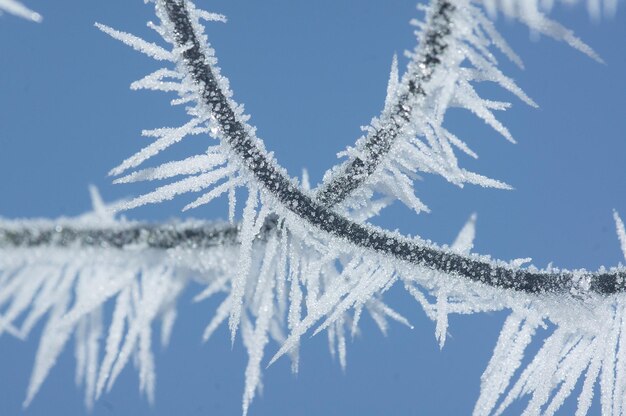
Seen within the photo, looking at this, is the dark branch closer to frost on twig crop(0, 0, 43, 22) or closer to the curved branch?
the curved branch

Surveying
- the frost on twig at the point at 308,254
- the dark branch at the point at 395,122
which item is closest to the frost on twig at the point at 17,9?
the frost on twig at the point at 308,254

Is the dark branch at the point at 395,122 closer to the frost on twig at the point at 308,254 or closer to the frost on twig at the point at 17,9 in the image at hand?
the frost on twig at the point at 308,254

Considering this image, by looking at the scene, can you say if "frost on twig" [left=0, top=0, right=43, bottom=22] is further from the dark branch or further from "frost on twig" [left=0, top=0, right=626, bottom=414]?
the dark branch

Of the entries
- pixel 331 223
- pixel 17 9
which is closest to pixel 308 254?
pixel 331 223

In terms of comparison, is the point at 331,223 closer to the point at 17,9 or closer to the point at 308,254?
the point at 308,254

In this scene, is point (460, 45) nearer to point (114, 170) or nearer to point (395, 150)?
point (395, 150)

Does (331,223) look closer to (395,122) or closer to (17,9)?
(395,122)

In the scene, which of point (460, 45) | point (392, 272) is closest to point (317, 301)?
point (392, 272)

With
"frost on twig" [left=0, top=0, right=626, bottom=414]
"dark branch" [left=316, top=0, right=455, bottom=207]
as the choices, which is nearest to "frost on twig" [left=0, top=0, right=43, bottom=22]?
"frost on twig" [left=0, top=0, right=626, bottom=414]
